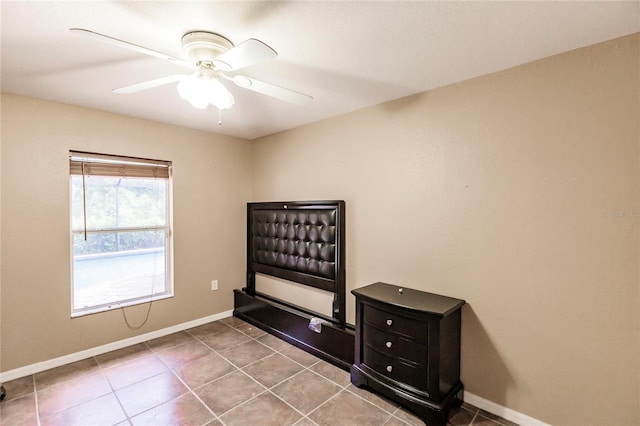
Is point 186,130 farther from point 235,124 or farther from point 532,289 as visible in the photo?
point 532,289

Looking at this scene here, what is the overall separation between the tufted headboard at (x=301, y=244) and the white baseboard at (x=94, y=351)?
0.77 meters

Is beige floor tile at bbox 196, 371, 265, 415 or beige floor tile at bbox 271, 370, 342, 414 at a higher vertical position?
beige floor tile at bbox 196, 371, 265, 415

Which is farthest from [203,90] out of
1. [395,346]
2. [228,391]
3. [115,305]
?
[115,305]

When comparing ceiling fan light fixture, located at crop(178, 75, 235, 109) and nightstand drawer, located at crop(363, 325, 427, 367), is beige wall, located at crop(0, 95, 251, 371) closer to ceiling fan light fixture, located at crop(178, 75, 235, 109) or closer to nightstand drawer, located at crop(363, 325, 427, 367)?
ceiling fan light fixture, located at crop(178, 75, 235, 109)

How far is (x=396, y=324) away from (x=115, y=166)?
9.88ft

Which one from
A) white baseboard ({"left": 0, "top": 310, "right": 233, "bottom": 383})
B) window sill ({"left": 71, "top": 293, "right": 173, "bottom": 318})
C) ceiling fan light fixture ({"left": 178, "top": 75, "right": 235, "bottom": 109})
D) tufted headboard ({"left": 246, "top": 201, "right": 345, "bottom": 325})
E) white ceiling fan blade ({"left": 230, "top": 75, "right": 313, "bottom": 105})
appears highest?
white ceiling fan blade ({"left": 230, "top": 75, "right": 313, "bottom": 105})

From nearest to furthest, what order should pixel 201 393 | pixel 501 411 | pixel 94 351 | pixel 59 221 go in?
pixel 501 411 → pixel 201 393 → pixel 59 221 → pixel 94 351

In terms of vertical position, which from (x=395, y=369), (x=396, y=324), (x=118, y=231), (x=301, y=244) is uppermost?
(x=118, y=231)

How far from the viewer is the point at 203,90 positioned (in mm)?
1560

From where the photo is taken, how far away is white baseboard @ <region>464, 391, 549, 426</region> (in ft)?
6.32

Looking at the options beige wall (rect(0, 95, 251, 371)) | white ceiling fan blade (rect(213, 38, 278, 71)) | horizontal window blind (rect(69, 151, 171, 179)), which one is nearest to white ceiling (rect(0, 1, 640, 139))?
white ceiling fan blade (rect(213, 38, 278, 71))

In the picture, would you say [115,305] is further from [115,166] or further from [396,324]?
[396,324]

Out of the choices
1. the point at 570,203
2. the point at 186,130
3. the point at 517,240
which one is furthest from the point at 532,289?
the point at 186,130

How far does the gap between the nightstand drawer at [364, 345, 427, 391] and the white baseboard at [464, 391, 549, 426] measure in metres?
0.47
